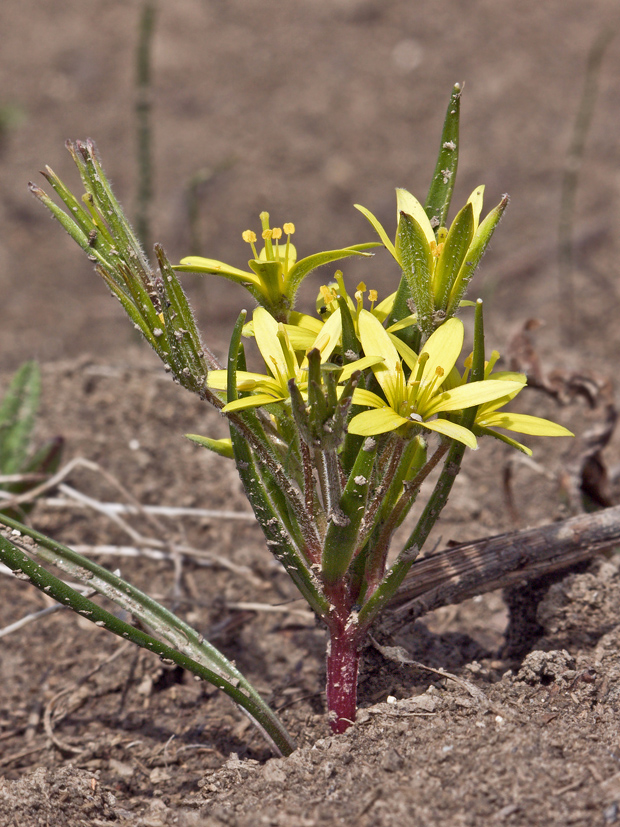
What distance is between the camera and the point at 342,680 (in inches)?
59.9

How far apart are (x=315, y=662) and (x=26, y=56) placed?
6.58 meters

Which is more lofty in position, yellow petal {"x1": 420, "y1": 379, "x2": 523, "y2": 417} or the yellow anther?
the yellow anther

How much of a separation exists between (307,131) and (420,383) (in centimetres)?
532

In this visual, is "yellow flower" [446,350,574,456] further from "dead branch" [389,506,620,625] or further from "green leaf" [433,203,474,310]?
"dead branch" [389,506,620,625]

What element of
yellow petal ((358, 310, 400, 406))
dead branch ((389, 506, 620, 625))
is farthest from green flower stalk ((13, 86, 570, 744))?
dead branch ((389, 506, 620, 625))

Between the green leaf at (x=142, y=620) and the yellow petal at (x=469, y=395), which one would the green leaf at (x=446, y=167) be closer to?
the yellow petal at (x=469, y=395)

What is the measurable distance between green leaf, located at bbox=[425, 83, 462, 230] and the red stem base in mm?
856

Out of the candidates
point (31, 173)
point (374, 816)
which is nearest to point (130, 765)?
point (374, 816)

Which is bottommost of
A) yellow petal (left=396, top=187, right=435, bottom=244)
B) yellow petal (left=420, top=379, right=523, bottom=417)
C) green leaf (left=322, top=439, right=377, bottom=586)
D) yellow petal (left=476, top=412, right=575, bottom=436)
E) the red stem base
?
the red stem base

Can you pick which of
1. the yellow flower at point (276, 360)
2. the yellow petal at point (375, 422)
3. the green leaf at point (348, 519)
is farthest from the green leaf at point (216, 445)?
the yellow petal at point (375, 422)

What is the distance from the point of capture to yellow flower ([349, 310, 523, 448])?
1.27 metres

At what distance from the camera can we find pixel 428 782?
1215 millimetres

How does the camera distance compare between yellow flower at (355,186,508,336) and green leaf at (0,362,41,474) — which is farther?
green leaf at (0,362,41,474)

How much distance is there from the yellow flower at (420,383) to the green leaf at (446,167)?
0.90 feet
